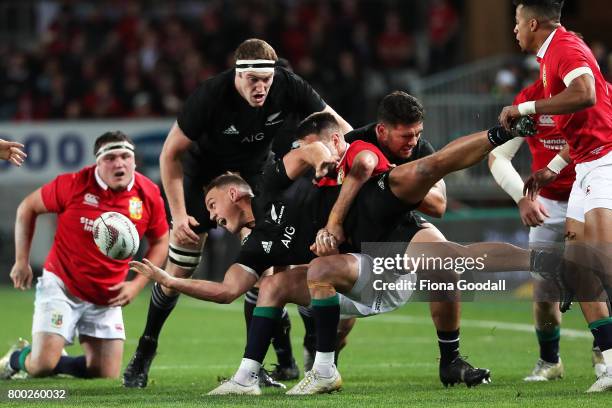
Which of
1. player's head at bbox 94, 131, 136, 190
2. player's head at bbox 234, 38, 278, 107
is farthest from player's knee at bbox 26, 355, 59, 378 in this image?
player's head at bbox 234, 38, 278, 107

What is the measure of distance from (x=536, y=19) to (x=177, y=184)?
2676 millimetres

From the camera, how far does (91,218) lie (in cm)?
901

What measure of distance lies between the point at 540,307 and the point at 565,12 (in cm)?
1387

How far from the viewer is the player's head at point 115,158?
28.6 feet

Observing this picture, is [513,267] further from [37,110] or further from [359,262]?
[37,110]

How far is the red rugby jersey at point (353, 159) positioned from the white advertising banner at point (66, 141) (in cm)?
1280

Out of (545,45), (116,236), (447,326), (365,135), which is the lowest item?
(447,326)

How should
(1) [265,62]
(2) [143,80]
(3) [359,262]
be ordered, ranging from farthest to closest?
(2) [143,80] → (1) [265,62] → (3) [359,262]

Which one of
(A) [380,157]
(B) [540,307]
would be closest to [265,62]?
(A) [380,157]

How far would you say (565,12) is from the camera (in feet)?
70.7

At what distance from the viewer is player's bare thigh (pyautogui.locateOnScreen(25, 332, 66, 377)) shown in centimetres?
889

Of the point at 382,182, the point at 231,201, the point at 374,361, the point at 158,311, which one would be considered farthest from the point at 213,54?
the point at 382,182

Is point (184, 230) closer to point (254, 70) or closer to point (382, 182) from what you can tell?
point (254, 70)

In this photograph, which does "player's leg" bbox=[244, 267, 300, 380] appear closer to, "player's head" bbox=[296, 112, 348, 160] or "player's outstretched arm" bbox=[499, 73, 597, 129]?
"player's head" bbox=[296, 112, 348, 160]
